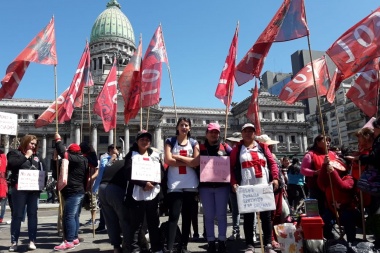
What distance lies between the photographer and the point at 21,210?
5250 mm

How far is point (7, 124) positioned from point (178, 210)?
16.3 feet

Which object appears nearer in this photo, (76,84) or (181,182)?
(181,182)

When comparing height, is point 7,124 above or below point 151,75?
below

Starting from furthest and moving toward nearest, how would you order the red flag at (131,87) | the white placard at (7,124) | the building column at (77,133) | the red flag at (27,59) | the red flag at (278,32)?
1. the building column at (77,133)
2. the red flag at (131,87)
3. the white placard at (7,124)
4. the red flag at (27,59)
5. the red flag at (278,32)

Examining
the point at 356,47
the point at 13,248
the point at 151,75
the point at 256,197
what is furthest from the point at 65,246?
the point at 356,47

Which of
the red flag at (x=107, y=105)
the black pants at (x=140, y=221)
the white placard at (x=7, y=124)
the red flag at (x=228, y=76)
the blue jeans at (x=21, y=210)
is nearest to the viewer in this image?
the black pants at (x=140, y=221)

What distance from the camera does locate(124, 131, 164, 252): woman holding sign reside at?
4395 millimetres

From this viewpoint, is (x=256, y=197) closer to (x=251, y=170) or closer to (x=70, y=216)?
(x=251, y=170)

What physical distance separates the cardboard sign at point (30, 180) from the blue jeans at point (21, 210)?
122 mm

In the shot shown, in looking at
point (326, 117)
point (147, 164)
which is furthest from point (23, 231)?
point (326, 117)

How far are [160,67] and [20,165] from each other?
4047 millimetres

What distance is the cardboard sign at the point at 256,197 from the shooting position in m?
4.24

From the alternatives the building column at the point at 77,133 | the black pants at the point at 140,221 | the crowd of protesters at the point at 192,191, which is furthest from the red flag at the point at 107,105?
the building column at the point at 77,133

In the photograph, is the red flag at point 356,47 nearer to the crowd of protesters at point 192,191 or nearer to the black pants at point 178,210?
the crowd of protesters at point 192,191
